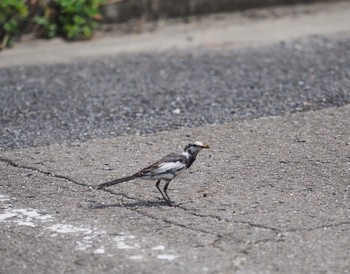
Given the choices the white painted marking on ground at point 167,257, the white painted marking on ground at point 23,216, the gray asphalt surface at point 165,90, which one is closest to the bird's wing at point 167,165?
the white painted marking on ground at point 23,216

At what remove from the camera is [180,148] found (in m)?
8.18

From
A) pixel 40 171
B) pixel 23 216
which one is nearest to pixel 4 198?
pixel 23 216

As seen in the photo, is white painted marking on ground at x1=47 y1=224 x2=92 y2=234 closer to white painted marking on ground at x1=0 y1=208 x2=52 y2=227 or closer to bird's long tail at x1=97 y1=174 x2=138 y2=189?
white painted marking on ground at x1=0 y1=208 x2=52 y2=227

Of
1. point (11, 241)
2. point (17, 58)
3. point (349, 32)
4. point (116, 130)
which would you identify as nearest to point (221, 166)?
point (116, 130)

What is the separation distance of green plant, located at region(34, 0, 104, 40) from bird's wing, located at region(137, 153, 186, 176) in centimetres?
618

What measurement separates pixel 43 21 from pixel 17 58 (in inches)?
36.2

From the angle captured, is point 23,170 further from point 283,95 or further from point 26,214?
point 283,95

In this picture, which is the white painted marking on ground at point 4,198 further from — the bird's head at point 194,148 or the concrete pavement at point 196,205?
the bird's head at point 194,148

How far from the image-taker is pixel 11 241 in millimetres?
6141

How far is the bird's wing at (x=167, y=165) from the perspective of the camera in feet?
21.8

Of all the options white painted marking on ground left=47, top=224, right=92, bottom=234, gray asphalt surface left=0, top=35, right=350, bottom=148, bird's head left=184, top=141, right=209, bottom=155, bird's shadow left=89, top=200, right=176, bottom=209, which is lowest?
gray asphalt surface left=0, top=35, right=350, bottom=148

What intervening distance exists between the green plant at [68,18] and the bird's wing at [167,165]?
6.18 meters

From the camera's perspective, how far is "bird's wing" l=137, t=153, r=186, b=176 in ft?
21.8

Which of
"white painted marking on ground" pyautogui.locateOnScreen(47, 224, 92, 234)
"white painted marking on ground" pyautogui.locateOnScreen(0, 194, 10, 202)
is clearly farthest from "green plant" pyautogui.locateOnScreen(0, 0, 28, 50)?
"white painted marking on ground" pyautogui.locateOnScreen(47, 224, 92, 234)
